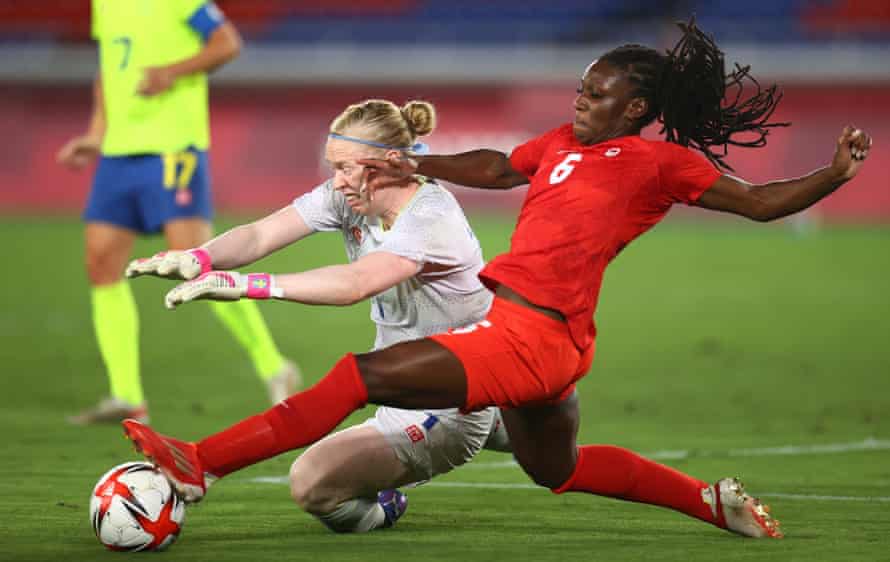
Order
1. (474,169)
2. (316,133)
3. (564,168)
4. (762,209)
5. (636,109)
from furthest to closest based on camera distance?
(316,133), (474,169), (636,109), (564,168), (762,209)

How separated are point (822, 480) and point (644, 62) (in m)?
2.42

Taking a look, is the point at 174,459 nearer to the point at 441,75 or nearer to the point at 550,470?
the point at 550,470

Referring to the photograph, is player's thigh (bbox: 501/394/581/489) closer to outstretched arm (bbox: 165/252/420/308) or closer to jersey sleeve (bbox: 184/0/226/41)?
outstretched arm (bbox: 165/252/420/308)

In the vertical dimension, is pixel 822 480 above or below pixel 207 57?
below

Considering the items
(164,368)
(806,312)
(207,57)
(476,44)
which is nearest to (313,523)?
(207,57)

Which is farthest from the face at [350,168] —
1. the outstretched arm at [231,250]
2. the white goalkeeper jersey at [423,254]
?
the outstretched arm at [231,250]

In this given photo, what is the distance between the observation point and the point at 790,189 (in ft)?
16.8

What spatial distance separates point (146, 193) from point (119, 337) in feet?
2.74

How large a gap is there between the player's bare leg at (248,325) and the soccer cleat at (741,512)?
3.72m

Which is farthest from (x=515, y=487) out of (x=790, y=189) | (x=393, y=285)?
(x=790, y=189)

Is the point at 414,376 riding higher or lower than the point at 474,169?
lower

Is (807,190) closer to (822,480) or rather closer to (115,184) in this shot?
(822,480)

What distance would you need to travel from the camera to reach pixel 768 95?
18.7 ft

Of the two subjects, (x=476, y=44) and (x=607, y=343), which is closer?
(x=607, y=343)
